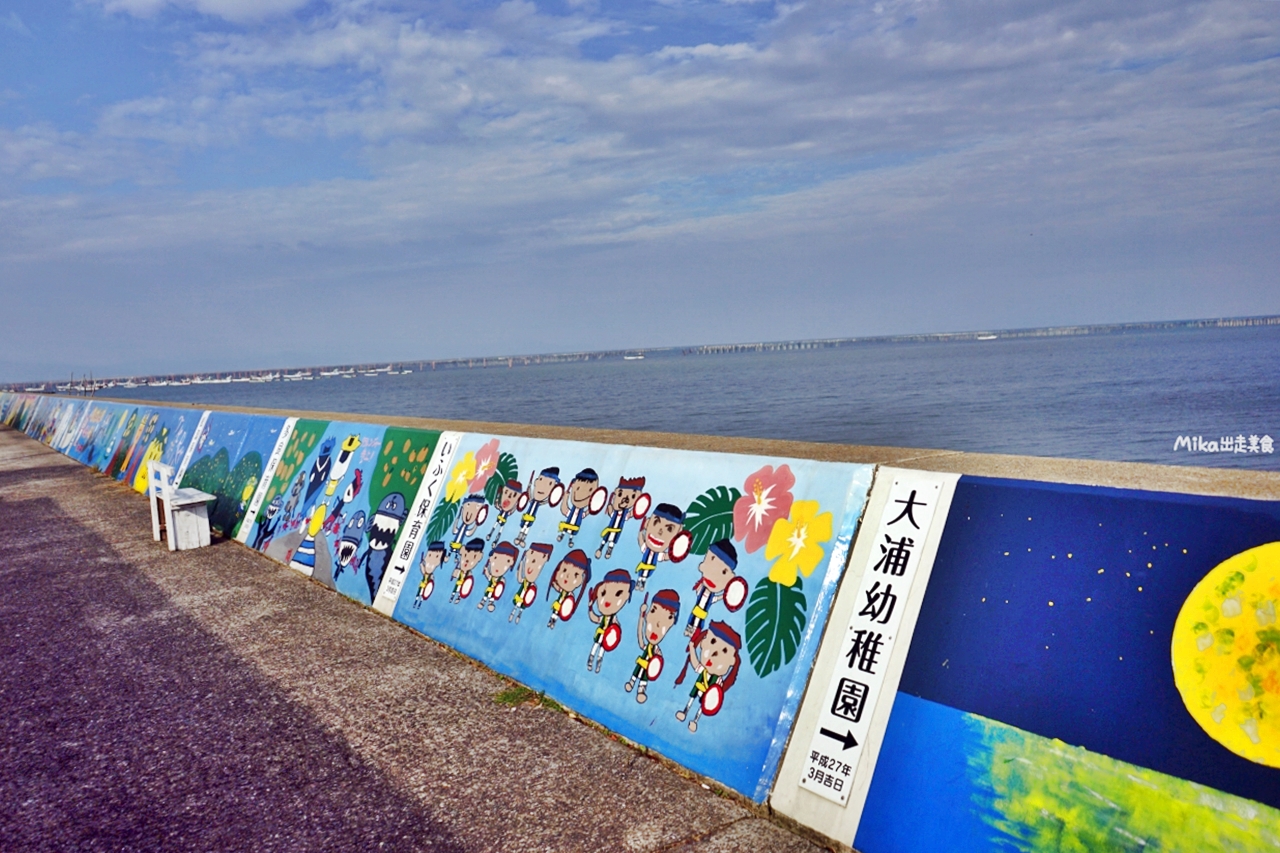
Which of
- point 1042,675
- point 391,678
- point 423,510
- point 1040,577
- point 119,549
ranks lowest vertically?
point 119,549

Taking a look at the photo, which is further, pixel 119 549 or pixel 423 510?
pixel 119 549

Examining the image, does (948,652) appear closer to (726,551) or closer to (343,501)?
(726,551)

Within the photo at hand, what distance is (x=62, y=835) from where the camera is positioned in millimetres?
3578

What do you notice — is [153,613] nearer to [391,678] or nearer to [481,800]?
[391,678]

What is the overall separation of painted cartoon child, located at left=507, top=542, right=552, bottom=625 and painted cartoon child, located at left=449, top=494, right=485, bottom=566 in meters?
0.75

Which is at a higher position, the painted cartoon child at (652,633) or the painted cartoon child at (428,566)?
the painted cartoon child at (652,633)

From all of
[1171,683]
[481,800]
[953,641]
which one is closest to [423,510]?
[481,800]

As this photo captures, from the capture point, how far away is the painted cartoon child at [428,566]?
6.21 metres

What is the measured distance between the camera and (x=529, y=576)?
5414 mm

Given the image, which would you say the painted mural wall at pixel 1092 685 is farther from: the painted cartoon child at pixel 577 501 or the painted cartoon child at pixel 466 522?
the painted cartoon child at pixel 466 522

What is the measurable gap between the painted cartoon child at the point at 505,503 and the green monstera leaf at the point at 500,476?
5 centimetres

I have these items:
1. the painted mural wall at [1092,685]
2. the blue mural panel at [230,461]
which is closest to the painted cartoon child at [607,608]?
the painted mural wall at [1092,685]

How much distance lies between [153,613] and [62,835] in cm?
367

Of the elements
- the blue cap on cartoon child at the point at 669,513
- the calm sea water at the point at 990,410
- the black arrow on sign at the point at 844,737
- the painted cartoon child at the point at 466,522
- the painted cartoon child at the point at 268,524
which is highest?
the calm sea water at the point at 990,410
